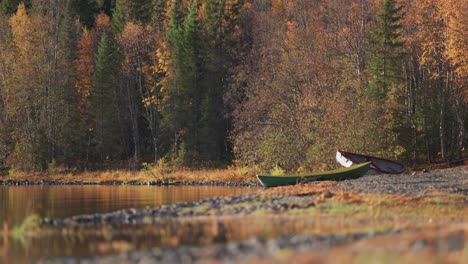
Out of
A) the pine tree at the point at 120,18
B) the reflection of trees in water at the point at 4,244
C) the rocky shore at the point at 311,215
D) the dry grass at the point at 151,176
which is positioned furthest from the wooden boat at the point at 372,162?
the pine tree at the point at 120,18

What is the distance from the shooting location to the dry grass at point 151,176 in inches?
2181

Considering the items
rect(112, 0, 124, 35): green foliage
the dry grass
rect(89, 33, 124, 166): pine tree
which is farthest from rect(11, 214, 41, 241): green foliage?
rect(112, 0, 124, 35): green foliage

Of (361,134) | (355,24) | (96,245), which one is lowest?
(96,245)

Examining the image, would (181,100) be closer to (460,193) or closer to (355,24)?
(355,24)

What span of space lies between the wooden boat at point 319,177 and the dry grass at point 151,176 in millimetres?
12507

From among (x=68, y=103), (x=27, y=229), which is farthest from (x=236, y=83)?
(x=27, y=229)

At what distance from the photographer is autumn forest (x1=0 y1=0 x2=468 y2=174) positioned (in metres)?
55.7

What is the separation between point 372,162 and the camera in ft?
153

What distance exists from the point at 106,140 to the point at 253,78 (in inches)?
740

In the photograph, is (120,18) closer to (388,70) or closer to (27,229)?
(388,70)

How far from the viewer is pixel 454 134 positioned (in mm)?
63375

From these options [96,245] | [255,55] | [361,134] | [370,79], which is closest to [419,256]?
[96,245]

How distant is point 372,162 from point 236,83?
26143 millimetres

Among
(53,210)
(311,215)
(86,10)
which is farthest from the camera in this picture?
(86,10)
